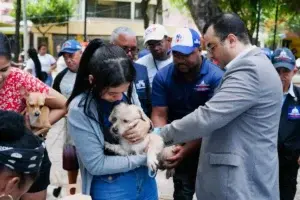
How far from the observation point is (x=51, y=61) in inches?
548

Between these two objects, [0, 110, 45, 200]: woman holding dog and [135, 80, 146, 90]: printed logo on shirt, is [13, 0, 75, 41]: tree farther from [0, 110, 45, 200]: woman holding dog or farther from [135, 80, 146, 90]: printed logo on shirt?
[0, 110, 45, 200]: woman holding dog

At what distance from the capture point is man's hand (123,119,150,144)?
290 centimetres

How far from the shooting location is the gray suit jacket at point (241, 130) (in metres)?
2.88

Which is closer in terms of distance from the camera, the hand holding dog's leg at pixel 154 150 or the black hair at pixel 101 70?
the black hair at pixel 101 70

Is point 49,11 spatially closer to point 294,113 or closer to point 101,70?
point 294,113

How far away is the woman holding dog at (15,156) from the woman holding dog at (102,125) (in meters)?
0.82

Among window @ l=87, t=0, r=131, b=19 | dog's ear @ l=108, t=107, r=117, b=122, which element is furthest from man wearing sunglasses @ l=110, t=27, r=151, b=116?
window @ l=87, t=0, r=131, b=19

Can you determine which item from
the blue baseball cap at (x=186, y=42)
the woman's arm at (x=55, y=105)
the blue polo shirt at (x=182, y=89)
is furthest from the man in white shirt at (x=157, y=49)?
the woman's arm at (x=55, y=105)

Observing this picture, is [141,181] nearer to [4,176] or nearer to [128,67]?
[128,67]

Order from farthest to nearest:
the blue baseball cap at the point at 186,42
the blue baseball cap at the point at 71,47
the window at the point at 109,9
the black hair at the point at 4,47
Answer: the window at the point at 109,9, the blue baseball cap at the point at 71,47, the blue baseball cap at the point at 186,42, the black hair at the point at 4,47

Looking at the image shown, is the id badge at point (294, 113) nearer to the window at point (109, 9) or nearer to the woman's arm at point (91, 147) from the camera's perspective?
the woman's arm at point (91, 147)

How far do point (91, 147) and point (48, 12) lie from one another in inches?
1821

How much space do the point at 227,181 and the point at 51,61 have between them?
1149 centimetres

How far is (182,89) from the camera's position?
3.95 metres
